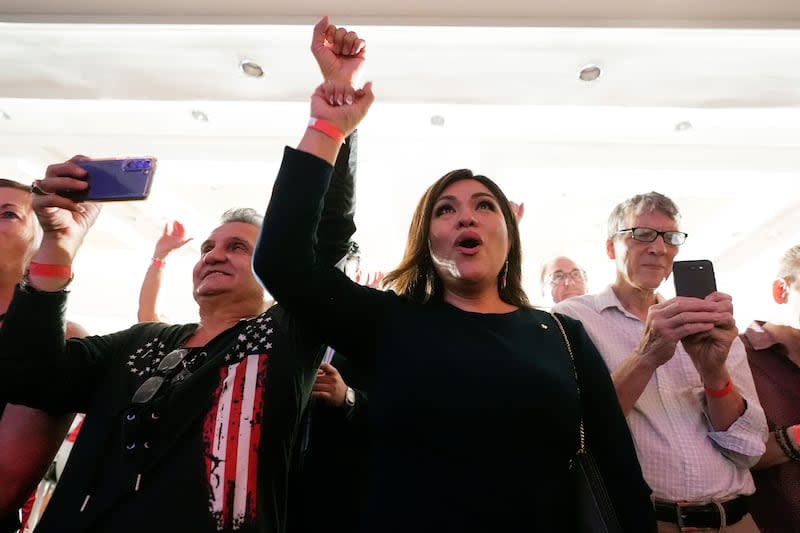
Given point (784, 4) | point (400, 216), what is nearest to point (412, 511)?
point (784, 4)

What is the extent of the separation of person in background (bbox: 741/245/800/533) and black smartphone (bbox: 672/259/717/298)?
1.80 ft

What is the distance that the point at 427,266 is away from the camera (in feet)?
4.08

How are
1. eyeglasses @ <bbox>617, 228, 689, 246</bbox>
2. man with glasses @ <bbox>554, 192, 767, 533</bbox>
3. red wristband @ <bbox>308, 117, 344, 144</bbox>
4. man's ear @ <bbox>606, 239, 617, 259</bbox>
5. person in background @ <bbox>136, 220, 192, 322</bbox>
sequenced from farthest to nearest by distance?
person in background @ <bbox>136, 220, 192, 322</bbox> → man's ear @ <bbox>606, 239, 617, 259</bbox> → eyeglasses @ <bbox>617, 228, 689, 246</bbox> → man with glasses @ <bbox>554, 192, 767, 533</bbox> → red wristband @ <bbox>308, 117, 344, 144</bbox>

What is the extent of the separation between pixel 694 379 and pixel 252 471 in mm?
1233

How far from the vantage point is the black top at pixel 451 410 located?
2.74ft

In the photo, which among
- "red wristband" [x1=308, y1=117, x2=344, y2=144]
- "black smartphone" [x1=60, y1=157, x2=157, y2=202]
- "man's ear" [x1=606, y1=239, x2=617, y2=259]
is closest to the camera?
"red wristband" [x1=308, y1=117, x2=344, y2=144]

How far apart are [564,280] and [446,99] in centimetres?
161

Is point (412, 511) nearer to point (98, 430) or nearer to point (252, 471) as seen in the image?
point (252, 471)

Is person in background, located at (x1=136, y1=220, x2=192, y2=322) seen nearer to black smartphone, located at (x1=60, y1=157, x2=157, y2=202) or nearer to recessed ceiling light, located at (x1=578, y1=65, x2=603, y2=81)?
black smartphone, located at (x1=60, y1=157, x2=157, y2=202)

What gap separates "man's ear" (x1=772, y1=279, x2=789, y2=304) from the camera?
181 cm

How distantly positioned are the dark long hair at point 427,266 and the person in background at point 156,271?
4.60ft

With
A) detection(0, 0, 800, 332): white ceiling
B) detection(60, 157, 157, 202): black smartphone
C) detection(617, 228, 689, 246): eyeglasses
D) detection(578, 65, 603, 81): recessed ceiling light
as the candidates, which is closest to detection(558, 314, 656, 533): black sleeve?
detection(617, 228, 689, 246): eyeglasses

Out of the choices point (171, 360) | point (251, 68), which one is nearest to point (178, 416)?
point (171, 360)

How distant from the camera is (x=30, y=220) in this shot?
5.14ft
